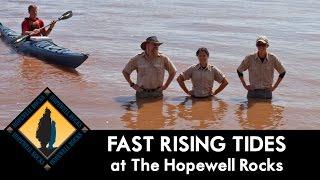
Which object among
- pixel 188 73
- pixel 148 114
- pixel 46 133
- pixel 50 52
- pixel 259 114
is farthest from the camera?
pixel 50 52

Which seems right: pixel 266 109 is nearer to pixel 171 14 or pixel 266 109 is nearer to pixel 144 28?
pixel 144 28

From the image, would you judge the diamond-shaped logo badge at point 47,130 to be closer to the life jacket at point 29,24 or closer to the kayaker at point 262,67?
the kayaker at point 262,67

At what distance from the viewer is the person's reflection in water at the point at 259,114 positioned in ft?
29.1

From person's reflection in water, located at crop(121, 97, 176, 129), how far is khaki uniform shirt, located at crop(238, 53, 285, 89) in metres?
1.51

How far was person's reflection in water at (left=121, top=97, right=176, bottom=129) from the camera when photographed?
28.8ft

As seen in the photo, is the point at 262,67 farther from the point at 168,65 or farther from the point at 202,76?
the point at 168,65

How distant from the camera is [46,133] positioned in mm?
5980

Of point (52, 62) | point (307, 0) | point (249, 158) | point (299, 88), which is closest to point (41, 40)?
point (52, 62)

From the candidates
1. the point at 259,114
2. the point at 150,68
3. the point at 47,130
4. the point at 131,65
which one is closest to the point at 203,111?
the point at 259,114

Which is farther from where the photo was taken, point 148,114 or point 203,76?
point 203,76

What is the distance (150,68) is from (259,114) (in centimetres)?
201

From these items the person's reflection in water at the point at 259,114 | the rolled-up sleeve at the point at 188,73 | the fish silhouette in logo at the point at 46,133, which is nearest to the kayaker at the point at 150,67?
the rolled-up sleeve at the point at 188,73

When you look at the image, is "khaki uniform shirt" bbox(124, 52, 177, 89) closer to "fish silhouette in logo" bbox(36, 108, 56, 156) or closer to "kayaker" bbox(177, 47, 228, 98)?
"kayaker" bbox(177, 47, 228, 98)

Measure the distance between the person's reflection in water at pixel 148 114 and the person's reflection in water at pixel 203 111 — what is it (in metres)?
0.24
